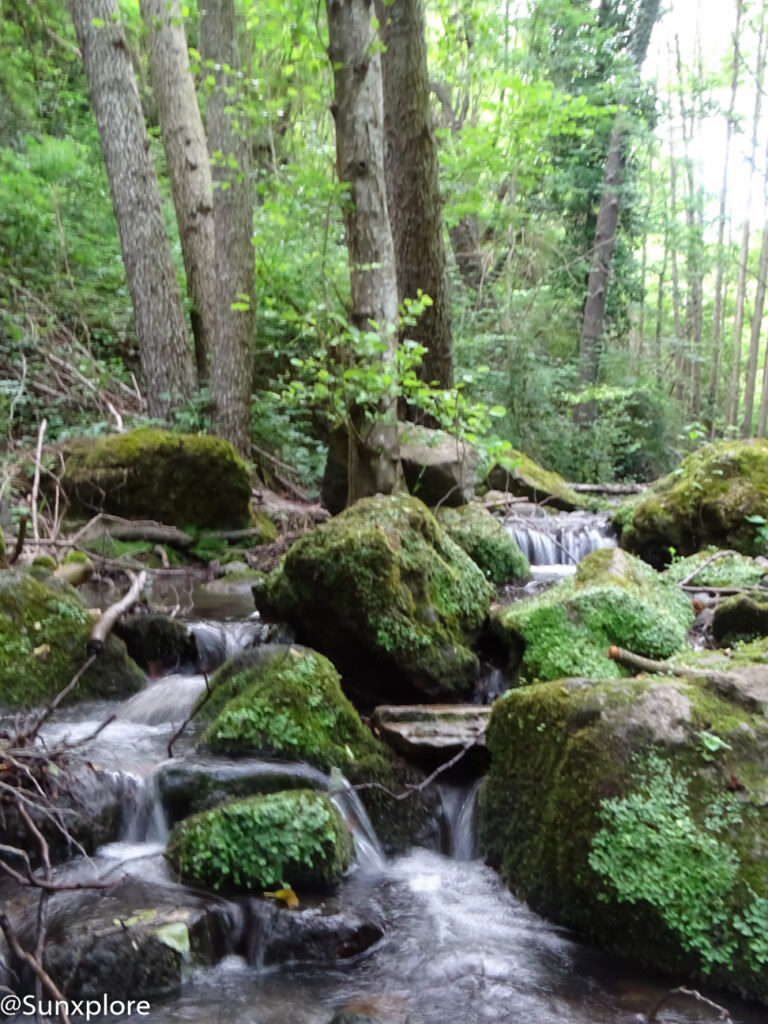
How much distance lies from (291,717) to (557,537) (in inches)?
248

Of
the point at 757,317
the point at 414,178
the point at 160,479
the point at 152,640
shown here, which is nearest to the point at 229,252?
the point at 414,178

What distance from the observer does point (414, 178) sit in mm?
8414

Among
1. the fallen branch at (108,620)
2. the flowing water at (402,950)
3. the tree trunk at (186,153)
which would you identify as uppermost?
the tree trunk at (186,153)

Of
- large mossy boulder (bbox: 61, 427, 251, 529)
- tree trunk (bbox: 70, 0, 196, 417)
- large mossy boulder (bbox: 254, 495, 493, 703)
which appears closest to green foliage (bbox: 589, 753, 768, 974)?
large mossy boulder (bbox: 254, 495, 493, 703)

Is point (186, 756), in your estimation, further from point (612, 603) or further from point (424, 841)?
point (612, 603)

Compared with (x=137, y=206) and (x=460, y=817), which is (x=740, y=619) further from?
(x=137, y=206)

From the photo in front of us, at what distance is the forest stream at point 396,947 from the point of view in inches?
111

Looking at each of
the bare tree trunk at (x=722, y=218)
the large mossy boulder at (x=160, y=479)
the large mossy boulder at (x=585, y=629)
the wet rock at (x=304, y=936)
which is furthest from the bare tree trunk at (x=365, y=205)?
the bare tree trunk at (x=722, y=218)

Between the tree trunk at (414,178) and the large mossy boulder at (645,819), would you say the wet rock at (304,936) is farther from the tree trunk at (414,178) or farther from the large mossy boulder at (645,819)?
the tree trunk at (414,178)

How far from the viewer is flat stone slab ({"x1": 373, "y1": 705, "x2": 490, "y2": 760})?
4324mm

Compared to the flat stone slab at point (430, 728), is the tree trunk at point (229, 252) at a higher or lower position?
higher

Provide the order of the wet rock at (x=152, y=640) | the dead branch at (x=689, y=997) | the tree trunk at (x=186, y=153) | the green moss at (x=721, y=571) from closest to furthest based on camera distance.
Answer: the dead branch at (x=689, y=997)
the wet rock at (x=152, y=640)
the green moss at (x=721, y=571)
the tree trunk at (x=186, y=153)

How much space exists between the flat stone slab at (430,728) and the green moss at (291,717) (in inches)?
6.4

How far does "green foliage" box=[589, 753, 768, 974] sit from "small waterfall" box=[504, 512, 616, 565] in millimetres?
5425
